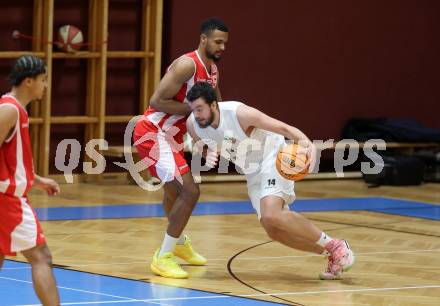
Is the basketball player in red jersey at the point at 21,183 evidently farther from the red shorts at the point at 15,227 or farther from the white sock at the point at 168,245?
the white sock at the point at 168,245

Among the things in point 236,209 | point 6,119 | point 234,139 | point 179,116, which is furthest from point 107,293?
point 236,209

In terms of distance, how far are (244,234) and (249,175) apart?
6.40 feet

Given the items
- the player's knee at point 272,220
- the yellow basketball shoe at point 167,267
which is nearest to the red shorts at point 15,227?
the yellow basketball shoe at point 167,267

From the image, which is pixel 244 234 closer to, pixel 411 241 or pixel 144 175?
pixel 411 241

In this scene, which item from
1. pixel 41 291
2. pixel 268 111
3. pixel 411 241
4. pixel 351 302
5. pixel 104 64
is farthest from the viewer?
pixel 268 111

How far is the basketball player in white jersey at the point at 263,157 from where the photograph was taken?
721 centimetres

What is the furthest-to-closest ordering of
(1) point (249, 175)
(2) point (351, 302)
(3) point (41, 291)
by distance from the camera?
(1) point (249, 175) < (2) point (351, 302) < (3) point (41, 291)

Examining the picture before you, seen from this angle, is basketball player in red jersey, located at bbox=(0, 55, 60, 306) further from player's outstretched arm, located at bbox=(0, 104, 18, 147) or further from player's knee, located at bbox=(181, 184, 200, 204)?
player's knee, located at bbox=(181, 184, 200, 204)

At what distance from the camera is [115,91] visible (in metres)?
12.9

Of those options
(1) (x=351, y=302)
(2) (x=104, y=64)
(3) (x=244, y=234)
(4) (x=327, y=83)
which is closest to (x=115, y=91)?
(2) (x=104, y=64)

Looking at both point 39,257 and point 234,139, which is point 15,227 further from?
point 234,139

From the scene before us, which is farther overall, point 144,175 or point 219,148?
point 144,175

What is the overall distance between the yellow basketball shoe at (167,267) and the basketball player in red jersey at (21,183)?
6.56 feet

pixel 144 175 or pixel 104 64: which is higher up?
pixel 104 64
